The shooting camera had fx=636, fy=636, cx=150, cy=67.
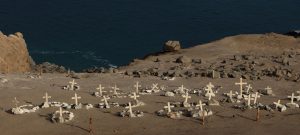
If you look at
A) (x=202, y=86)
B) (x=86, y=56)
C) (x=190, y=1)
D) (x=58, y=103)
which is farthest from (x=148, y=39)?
(x=58, y=103)

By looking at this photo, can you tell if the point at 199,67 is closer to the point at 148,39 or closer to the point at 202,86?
the point at 202,86

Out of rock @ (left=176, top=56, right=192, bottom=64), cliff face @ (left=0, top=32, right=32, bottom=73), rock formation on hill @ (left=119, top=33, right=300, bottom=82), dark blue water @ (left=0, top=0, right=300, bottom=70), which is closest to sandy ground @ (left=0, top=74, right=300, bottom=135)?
rock formation on hill @ (left=119, top=33, right=300, bottom=82)

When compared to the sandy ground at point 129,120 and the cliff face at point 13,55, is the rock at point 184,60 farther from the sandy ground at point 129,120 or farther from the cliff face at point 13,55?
the cliff face at point 13,55

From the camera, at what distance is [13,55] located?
56.1 meters

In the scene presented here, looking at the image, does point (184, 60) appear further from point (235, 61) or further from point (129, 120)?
point (129, 120)

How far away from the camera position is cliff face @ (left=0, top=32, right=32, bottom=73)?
179 ft

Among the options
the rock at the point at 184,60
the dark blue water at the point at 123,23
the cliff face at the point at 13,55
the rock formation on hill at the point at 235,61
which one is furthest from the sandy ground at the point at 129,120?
the dark blue water at the point at 123,23

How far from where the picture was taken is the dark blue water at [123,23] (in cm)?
8444

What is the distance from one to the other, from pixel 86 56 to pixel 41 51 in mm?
6174

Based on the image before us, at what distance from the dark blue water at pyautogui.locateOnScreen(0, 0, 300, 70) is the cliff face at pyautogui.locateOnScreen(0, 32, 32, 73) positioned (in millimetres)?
20919

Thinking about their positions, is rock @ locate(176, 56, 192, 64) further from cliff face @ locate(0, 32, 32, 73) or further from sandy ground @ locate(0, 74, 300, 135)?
cliff face @ locate(0, 32, 32, 73)

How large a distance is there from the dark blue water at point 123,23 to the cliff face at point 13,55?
2092 centimetres

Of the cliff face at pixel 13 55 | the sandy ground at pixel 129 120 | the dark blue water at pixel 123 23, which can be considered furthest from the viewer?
the dark blue water at pixel 123 23

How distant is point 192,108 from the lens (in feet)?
113
